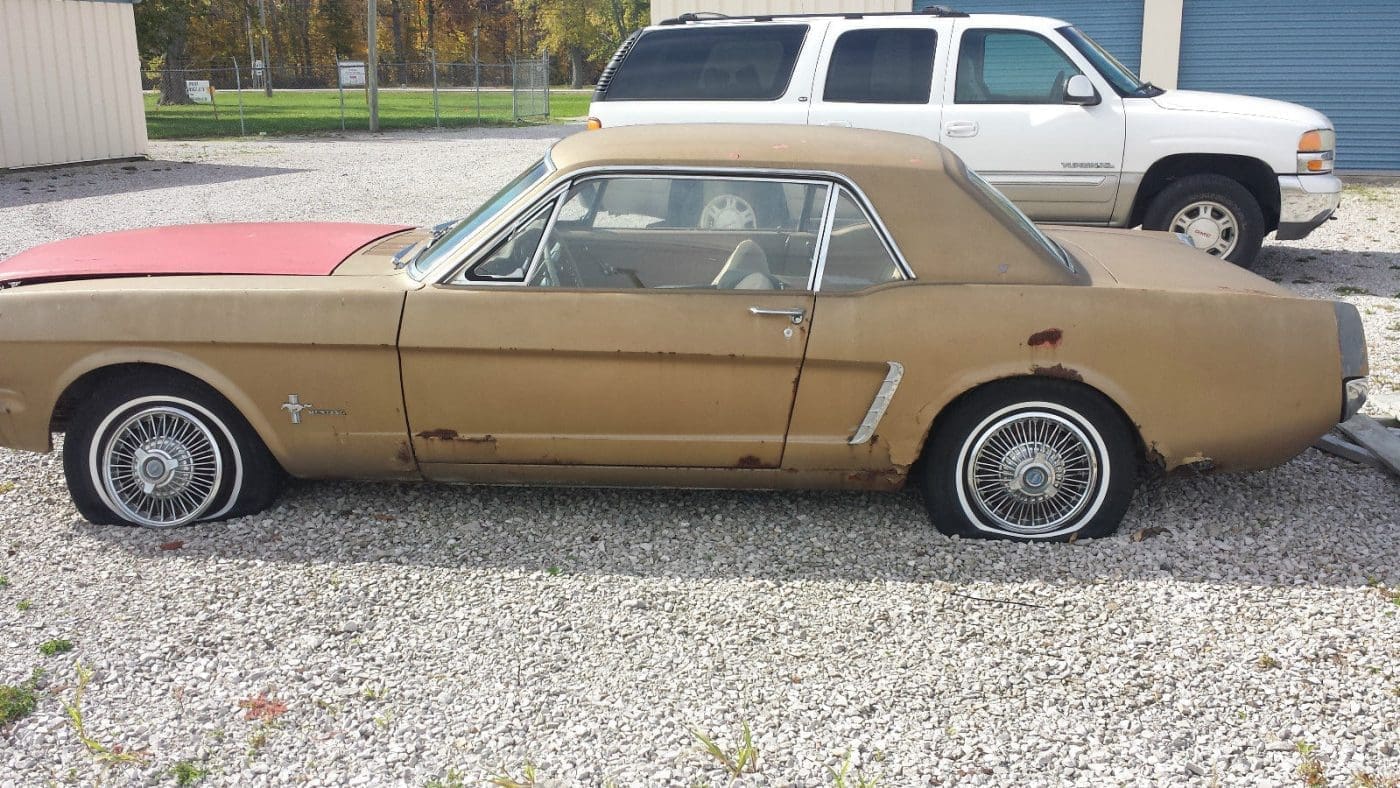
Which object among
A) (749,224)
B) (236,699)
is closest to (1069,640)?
(749,224)

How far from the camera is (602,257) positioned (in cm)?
428

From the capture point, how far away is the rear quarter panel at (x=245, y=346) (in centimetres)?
416

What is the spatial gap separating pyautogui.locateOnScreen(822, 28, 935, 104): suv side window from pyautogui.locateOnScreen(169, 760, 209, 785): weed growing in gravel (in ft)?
23.4

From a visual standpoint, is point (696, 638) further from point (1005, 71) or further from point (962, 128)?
point (1005, 71)

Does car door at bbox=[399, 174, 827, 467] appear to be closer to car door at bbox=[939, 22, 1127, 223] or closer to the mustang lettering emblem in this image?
the mustang lettering emblem

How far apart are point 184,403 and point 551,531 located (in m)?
1.38

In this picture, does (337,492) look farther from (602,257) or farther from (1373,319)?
(1373,319)

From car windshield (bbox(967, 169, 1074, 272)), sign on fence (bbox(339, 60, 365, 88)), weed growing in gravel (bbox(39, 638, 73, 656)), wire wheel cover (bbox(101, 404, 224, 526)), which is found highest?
sign on fence (bbox(339, 60, 365, 88))

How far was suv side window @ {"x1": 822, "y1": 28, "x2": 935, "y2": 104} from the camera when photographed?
9000mm

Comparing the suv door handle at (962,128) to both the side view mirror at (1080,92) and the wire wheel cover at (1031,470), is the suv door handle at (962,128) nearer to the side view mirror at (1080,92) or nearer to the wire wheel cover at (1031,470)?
the side view mirror at (1080,92)

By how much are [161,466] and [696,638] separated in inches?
82.4

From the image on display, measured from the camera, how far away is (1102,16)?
1617 centimetres

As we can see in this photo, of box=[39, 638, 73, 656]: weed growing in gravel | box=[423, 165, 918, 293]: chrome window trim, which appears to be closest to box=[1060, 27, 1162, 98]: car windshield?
box=[423, 165, 918, 293]: chrome window trim

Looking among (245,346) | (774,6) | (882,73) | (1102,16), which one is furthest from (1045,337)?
(774,6)
